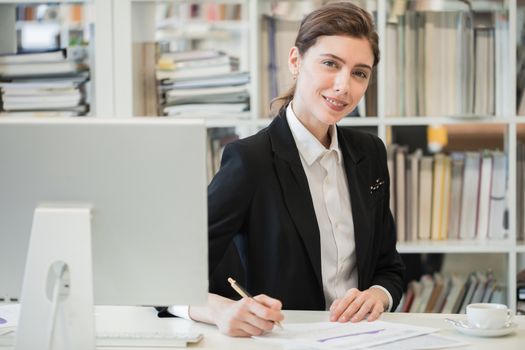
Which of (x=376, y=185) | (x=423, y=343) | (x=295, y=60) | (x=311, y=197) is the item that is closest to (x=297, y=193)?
(x=311, y=197)

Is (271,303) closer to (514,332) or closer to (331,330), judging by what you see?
(331,330)

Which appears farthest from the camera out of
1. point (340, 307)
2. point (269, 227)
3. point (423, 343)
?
point (269, 227)

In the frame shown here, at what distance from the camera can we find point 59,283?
1.35 metres

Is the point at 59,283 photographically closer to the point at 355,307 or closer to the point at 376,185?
the point at 355,307

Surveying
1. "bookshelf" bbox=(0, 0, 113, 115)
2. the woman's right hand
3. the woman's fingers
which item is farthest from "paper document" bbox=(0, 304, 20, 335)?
"bookshelf" bbox=(0, 0, 113, 115)

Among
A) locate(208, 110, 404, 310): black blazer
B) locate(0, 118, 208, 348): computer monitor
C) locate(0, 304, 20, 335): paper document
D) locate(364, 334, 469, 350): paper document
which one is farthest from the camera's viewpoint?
locate(208, 110, 404, 310): black blazer

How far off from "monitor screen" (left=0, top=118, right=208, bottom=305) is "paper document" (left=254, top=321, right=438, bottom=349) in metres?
0.24

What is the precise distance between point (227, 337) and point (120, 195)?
1.28 ft

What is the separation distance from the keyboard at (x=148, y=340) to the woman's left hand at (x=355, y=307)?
312 millimetres

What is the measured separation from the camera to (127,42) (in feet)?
9.68

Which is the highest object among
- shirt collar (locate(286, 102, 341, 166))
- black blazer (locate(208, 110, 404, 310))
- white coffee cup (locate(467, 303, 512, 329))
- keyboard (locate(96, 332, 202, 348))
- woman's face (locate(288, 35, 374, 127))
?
woman's face (locate(288, 35, 374, 127))

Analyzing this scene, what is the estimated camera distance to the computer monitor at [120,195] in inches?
52.6

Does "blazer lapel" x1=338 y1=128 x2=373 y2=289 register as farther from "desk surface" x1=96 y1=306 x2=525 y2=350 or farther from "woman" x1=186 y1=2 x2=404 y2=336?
"desk surface" x1=96 y1=306 x2=525 y2=350

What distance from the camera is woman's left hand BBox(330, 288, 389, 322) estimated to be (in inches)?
66.0
